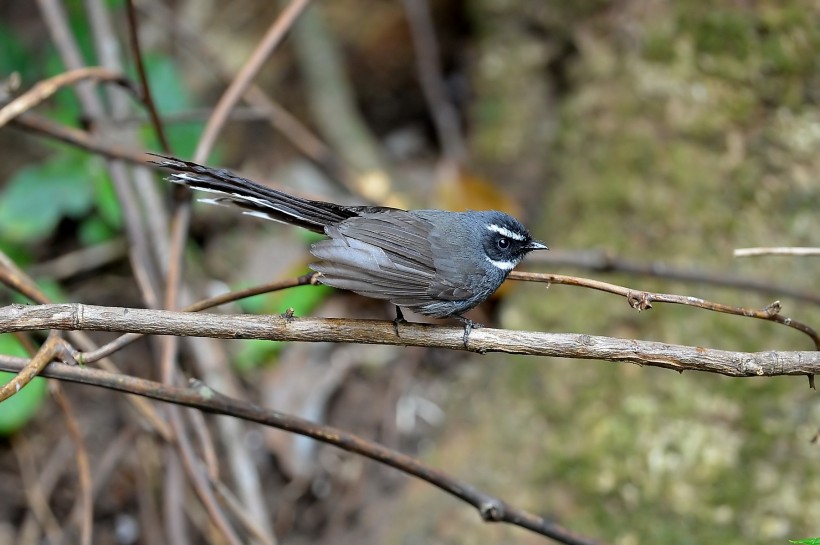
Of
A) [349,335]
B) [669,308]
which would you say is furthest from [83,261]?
[669,308]

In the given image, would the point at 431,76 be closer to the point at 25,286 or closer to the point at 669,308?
the point at 669,308

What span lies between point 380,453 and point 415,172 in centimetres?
364

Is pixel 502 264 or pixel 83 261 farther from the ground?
pixel 83 261

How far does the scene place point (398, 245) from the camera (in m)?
2.82

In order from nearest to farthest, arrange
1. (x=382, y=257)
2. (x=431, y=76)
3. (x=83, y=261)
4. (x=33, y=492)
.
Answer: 1. (x=382, y=257)
2. (x=33, y=492)
3. (x=83, y=261)
4. (x=431, y=76)

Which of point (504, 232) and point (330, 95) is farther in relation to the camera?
point (330, 95)

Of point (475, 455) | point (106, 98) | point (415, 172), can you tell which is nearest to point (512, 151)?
point (415, 172)

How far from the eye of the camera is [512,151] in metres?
5.48

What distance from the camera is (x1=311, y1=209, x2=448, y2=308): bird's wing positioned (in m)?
2.49

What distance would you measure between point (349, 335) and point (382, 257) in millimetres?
477

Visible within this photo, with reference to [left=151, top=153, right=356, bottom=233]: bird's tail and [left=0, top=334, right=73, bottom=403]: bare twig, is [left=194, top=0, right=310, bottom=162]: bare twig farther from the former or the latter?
[left=0, top=334, right=73, bottom=403]: bare twig

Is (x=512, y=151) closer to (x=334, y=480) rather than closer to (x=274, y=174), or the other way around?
(x=274, y=174)

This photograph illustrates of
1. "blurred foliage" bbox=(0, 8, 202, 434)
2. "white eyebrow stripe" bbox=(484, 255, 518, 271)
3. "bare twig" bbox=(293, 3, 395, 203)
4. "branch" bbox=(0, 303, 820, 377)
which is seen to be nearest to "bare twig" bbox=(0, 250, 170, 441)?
"branch" bbox=(0, 303, 820, 377)

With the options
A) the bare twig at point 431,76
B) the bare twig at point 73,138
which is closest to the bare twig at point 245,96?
the bare twig at point 431,76
